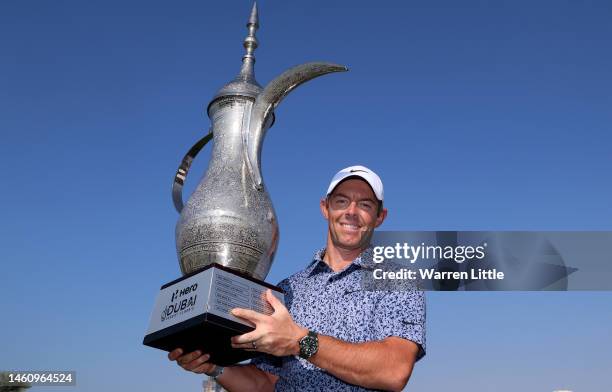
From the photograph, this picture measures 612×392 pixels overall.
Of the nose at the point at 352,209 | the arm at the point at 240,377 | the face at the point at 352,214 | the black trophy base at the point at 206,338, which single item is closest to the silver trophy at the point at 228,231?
the black trophy base at the point at 206,338

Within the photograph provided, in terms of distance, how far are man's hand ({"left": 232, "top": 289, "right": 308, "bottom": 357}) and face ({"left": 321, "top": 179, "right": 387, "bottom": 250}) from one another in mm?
1162

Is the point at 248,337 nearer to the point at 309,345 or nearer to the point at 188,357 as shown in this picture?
the point at 309,345

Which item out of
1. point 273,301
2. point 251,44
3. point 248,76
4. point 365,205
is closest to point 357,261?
point 365,205

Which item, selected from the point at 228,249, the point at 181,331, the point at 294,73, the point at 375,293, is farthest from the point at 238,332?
the point at 294,73

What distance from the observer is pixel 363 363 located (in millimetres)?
3670

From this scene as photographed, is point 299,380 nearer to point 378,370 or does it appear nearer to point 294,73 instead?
point 378,370

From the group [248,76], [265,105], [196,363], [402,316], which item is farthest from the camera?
[248,76]

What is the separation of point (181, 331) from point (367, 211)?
1773 millimetres

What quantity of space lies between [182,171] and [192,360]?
207 cm

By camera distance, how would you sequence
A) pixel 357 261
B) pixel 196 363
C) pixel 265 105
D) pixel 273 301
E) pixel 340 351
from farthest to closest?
1. pixel 265 105
2. pixel 357 261
3. pixel 196 363
4. pixel 273 301
5. pixel 340 351

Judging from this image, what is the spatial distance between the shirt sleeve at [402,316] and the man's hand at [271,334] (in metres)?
0.75

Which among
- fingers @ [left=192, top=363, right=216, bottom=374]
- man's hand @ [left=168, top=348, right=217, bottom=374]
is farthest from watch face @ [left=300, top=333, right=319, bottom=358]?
fingers @ [left=192, top=363, right=216, bottom=374]

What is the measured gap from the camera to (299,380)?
13.9ft

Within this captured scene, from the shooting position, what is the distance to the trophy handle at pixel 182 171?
5.59m
